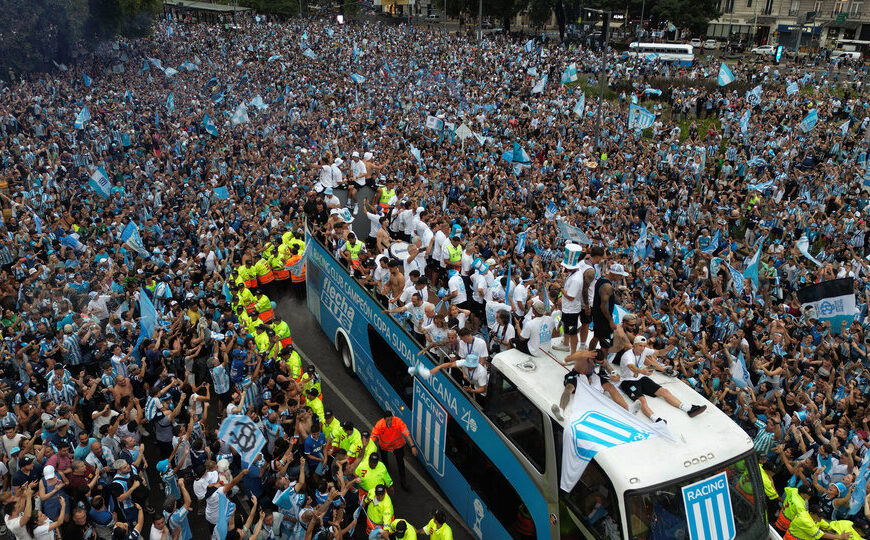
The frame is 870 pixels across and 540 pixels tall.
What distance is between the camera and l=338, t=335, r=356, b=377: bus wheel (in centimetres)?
1273

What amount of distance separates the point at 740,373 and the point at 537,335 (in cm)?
420

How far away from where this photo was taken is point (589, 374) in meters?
7.43

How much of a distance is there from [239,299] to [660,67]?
36.4 m

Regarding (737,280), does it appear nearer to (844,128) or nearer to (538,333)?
(538,333)

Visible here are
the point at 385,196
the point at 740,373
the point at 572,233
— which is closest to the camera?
the point at 740,373

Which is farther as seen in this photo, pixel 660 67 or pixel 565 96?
pixel 660 67

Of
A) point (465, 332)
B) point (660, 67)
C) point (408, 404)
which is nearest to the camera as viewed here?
point (465, 332)

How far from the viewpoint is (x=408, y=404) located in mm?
10281

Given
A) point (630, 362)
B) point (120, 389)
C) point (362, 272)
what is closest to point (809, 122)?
point (362, 272)

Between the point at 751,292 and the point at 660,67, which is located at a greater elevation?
the point at 660,67

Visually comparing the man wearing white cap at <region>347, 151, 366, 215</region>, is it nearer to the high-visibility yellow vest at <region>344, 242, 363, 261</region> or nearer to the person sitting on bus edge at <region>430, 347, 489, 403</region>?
the high-visibility yellow vest at <region>344, 242, 363, 261</region>

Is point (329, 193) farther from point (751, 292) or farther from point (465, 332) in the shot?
point (751, 292)

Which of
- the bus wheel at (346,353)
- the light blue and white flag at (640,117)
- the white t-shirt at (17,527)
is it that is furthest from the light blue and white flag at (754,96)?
the white t-shirt at (17,527)

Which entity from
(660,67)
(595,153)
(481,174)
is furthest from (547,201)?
(660,67)
